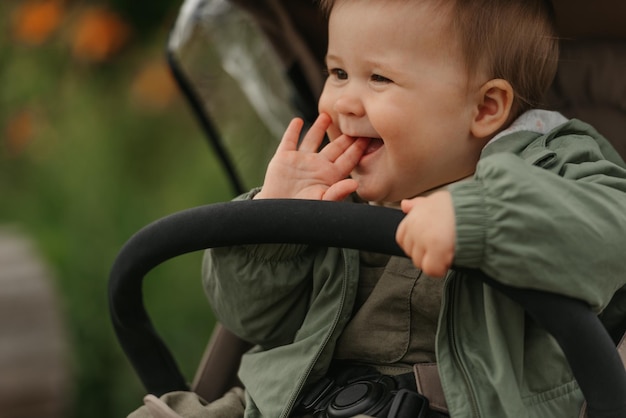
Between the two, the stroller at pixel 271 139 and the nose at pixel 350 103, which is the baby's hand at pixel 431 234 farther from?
the nose at pixel 350 103

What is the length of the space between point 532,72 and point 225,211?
1.90 ft

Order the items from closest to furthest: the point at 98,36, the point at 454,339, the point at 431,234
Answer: the point at 431,234, the point at 454,339, the point at 98,36

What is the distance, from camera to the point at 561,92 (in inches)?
77.9

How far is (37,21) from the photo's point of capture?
12.9ft

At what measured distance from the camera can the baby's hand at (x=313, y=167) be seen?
1.71 metres

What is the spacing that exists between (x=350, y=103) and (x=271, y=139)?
60cm

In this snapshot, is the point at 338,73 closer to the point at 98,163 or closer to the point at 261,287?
the point at 261,287

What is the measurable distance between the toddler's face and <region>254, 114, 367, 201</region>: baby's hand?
0.07ft

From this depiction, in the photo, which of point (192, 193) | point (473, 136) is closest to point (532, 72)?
point (473, 136)

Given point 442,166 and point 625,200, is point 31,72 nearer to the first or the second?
point 442,166

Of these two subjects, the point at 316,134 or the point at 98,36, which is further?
the point at 98,36

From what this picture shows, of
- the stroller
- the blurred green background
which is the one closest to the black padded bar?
the stroller

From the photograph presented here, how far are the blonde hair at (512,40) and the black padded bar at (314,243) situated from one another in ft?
1.31

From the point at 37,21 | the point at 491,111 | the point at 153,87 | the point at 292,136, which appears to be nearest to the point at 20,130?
the point at 37,21
